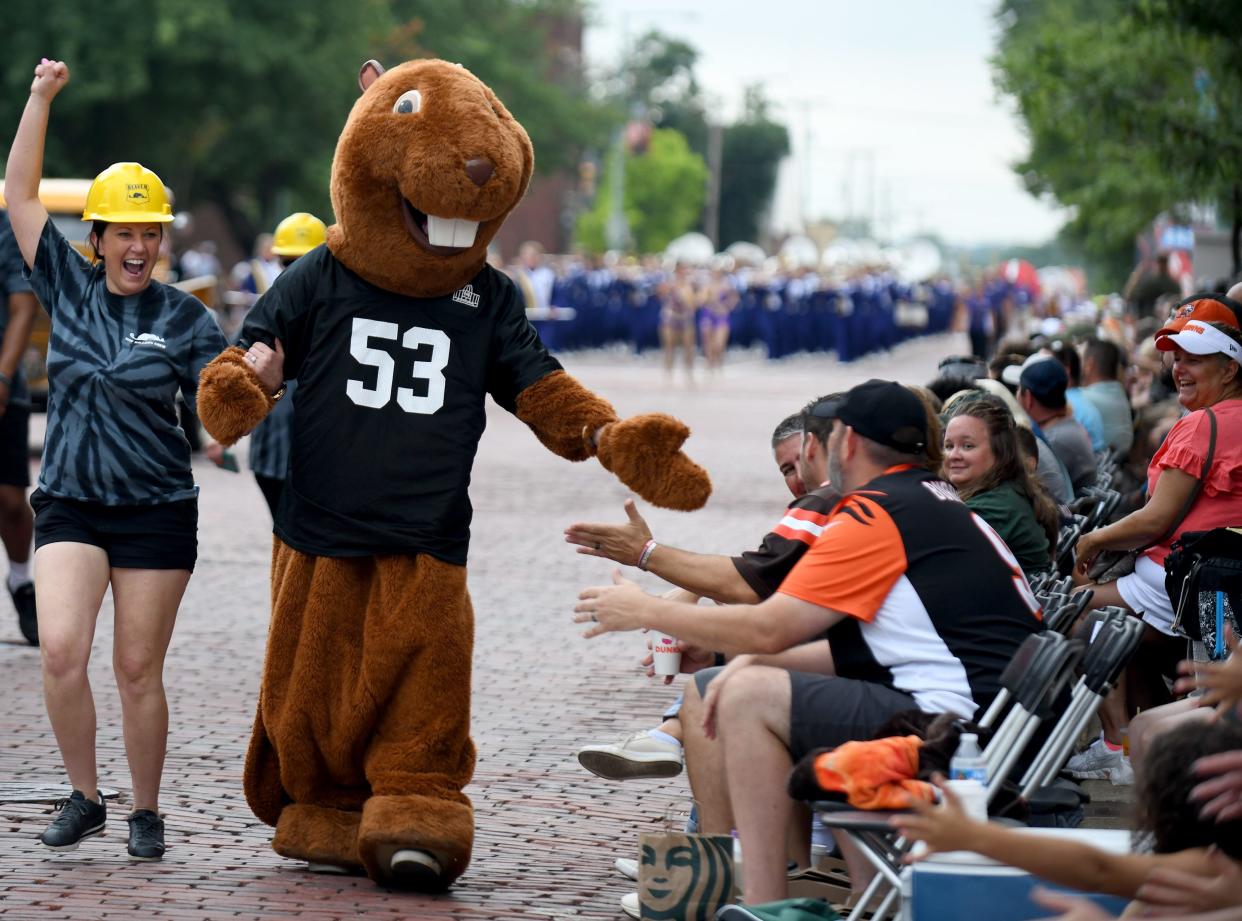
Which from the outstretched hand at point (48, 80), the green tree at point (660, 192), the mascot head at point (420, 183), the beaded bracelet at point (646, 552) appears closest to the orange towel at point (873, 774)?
the beaded bracelet at point (646, 552)

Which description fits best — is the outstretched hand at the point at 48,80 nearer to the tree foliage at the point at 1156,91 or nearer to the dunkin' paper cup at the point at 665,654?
the dunkin' paper cup at the point at 665,654

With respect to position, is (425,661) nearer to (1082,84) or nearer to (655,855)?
(655,855)

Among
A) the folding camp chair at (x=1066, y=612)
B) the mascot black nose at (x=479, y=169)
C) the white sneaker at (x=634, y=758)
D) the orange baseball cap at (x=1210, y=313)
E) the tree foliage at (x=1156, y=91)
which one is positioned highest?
the tree foliage at (x=1156, y=91)

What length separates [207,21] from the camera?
36312 millimetres

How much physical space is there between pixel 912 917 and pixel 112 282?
3.29m

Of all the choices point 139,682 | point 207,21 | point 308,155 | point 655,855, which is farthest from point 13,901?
point 308,155

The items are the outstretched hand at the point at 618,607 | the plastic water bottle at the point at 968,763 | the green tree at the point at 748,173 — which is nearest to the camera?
the plastic water bottle at the point at 968,763

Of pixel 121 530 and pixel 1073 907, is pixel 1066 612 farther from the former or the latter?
pixel 121 530

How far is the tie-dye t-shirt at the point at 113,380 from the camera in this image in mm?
6141

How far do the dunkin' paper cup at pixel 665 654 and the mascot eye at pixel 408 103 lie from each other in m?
1.73

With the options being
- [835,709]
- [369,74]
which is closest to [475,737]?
[369,74]

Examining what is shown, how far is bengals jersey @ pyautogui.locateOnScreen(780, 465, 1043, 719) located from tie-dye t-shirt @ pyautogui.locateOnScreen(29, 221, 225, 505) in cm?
217

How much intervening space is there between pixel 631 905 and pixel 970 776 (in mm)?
1291

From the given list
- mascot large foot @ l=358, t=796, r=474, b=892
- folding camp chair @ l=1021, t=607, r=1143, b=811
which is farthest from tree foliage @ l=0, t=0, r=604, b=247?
folding camp chair @ l=1021, t=607, r=1143, b=811
